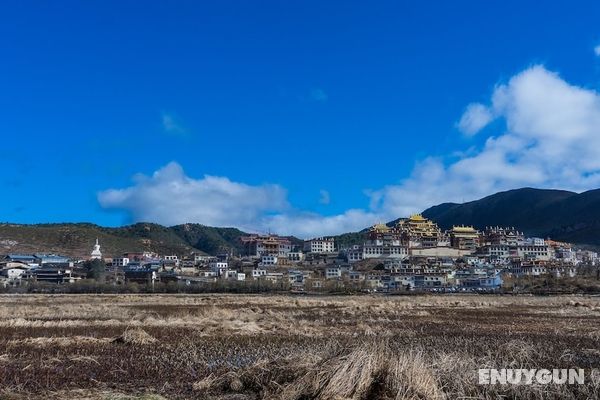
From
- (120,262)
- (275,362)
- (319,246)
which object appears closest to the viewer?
(275,362)

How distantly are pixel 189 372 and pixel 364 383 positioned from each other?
4.91 m

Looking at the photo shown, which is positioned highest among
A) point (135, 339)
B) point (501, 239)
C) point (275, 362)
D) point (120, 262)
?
point (501, 239)

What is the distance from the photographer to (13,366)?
12.6 m

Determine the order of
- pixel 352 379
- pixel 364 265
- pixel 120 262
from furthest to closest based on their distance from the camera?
pixel 120 262 → pixel 364 265 → pixel 352 379

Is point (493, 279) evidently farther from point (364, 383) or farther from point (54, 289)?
point (364, 383)

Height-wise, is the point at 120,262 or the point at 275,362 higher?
the point at 120,262

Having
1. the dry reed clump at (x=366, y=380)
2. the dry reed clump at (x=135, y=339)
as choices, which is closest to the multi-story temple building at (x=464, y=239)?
the dry reed clump at (x=135, y=339)

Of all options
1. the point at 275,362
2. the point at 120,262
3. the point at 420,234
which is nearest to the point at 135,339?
the point at 275,362

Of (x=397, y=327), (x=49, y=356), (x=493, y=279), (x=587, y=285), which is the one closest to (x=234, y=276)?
(x=493, y=279)

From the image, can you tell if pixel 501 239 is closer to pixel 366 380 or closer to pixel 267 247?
pixel 267 247

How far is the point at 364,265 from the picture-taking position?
465 feet

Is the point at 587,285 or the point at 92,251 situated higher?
the point at 92,251

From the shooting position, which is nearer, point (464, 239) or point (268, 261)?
point (268, 261)

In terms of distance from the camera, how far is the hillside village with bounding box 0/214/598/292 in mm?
110562
